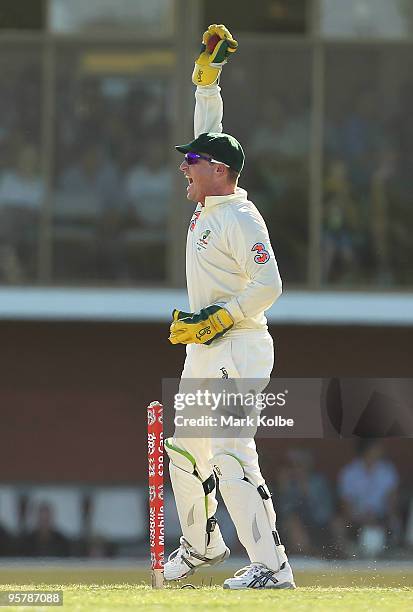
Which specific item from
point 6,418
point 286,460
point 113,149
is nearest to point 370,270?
point 113,149

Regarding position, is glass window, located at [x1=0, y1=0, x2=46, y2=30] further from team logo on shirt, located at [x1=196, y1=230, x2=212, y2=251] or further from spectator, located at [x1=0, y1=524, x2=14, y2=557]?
team logo on shirt, located at [x1=196, y1=230, x2=212, y2=251]

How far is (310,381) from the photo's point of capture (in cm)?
667

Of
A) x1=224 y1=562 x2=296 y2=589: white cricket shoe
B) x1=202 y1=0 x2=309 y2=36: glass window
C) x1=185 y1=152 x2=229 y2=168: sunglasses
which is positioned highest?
x1=202 y1=0 x2=309 y2=36: glass window

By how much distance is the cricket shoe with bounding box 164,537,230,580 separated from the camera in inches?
268

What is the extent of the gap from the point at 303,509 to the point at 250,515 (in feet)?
3.46

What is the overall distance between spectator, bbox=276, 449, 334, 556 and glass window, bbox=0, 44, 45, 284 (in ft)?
21.0

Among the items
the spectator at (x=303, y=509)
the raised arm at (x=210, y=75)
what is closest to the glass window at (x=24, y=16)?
the spectator at (x=303, y=509)

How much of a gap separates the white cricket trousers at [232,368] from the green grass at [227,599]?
1.63ft

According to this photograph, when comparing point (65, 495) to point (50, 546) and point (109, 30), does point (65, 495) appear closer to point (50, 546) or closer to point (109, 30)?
point (50, 546)

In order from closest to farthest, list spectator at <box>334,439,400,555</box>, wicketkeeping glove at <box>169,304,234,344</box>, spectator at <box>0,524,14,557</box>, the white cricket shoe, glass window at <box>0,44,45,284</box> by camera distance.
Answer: the white cricket shoe < wicketkeeping glove at <box>169,304,234,344</box> < spectator at <box>334,439,400,555</box> < spectator at <box>0,524,14,557</box> < glass window at <box>0,44,45,284</box>

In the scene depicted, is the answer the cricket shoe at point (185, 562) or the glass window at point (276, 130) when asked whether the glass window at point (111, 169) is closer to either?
the glass window at point (276, 130)

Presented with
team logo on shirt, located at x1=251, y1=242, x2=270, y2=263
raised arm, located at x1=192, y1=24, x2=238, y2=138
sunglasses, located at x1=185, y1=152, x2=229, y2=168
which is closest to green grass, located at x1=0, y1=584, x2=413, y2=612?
team logo on shirt, located at x1=251, y1=242, x2=270, y2=263

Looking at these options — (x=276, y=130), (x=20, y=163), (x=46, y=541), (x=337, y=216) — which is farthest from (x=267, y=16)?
(x=46, y=541)

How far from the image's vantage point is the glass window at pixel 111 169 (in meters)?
14.7
